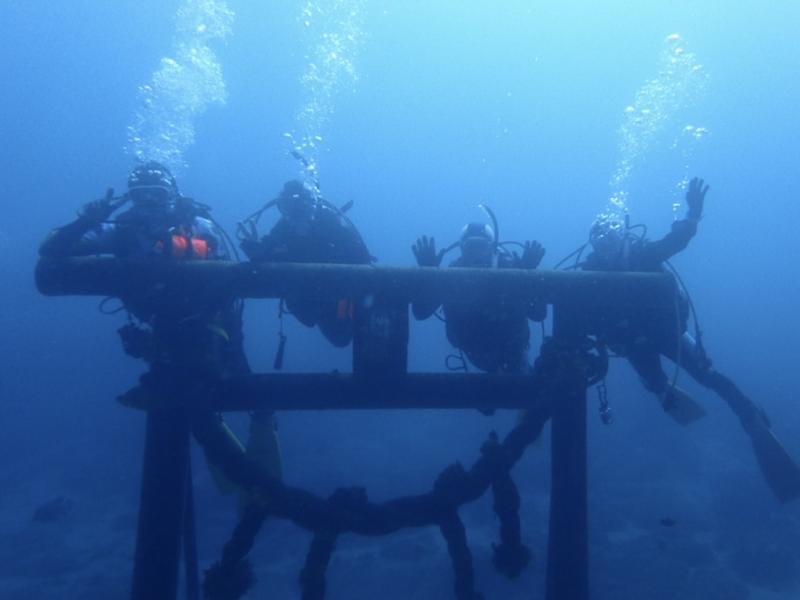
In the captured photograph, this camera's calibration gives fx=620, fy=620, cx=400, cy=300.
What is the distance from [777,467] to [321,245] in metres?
5.91

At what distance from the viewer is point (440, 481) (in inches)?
121

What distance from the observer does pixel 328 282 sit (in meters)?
3.37

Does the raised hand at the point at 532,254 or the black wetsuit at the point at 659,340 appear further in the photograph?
the black wetsuit at the point at 659,340

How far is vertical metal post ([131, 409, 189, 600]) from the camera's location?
9.79 ft

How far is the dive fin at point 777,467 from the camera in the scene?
23.4ft

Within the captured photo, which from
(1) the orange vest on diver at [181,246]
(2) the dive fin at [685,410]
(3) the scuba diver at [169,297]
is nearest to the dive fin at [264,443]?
(3) the scuba diver at [169,297]

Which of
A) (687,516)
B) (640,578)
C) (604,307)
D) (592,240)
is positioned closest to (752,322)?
(687,516)

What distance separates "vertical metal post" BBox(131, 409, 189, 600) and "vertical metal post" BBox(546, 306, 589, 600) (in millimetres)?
1890

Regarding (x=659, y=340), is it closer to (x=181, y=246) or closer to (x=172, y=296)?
(x=181, y=246)

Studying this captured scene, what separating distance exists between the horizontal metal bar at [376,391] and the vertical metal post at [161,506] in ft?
0.98

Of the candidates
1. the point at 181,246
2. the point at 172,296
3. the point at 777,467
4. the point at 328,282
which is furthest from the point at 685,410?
the point at 172,296

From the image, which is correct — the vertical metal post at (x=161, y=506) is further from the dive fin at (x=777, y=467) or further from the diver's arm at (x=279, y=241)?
the dive fin at (x=777, y=467)

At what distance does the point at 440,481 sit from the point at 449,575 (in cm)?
1080

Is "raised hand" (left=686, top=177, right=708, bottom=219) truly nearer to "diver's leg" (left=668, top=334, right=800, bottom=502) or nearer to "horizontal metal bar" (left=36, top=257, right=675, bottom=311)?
"diver's leg" (left=668, top=334, right=800, bottom=502)
